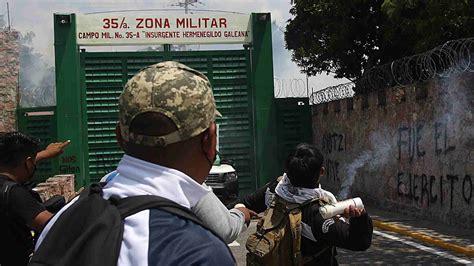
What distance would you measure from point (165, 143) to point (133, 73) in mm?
15169

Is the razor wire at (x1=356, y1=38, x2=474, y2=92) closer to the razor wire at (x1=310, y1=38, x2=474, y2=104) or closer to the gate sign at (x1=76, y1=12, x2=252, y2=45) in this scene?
the razor wire at (x1=310, y1=38, x2=474, y2=104)

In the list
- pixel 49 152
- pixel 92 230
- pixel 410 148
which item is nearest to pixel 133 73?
pixel 410 148

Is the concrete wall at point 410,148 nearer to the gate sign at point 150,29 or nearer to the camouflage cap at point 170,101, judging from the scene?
the gate sign at point 150,29

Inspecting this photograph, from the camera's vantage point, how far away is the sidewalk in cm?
887

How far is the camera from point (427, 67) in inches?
427

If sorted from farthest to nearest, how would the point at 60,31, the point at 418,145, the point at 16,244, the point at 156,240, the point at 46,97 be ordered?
the point at 46,97, the point at 60,31, the point at 418,145, the point at 16,244, the point at 156,240

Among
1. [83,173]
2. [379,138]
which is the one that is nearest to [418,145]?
[379,138]

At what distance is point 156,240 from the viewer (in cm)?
139

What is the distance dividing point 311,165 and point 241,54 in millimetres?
13593

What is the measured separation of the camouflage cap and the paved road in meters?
6.97

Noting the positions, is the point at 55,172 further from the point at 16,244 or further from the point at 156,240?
the point at 156,240

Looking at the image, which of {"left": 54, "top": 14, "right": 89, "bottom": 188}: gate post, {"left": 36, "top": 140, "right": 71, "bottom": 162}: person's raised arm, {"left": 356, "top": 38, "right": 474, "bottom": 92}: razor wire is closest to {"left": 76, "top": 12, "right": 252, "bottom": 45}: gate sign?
{"left": 54, "top": 14, "right": 89, "bottom": 188}: gate post

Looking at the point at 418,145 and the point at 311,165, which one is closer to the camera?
the point at 311,165

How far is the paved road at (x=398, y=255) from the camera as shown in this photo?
8.27 m
